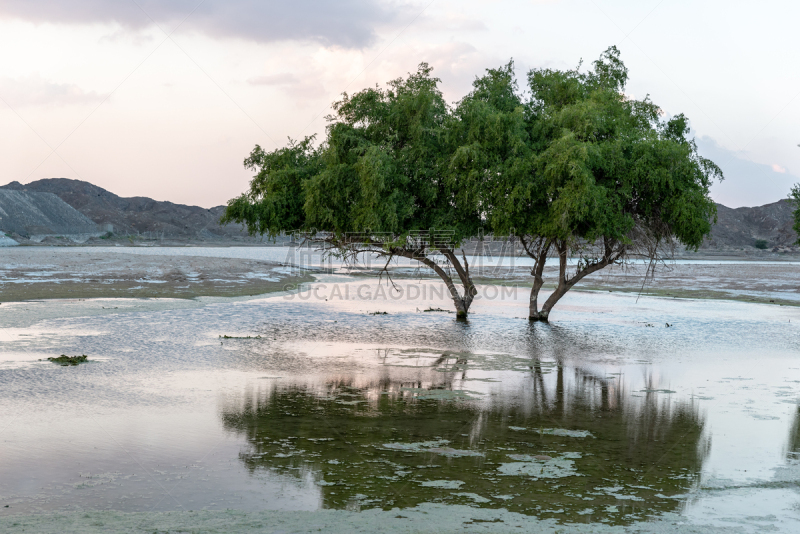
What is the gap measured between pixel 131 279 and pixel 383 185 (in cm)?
2429

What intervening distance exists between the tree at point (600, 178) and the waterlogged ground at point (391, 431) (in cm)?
344

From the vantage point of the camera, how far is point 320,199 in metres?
21.8

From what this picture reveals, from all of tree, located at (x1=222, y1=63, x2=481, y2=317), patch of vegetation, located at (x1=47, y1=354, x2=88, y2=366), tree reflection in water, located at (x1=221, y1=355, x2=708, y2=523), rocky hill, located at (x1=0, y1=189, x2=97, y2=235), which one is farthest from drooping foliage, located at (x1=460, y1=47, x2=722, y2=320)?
rocky hill, located at (x1=0, y1=189, x2=97, y2=235)

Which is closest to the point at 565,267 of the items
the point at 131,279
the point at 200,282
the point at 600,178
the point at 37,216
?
the point at 600,178

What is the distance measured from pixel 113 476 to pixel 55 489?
0.58m

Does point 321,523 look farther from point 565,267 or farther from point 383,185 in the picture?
point 565,267

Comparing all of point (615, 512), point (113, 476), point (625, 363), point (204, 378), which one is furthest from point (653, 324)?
point (113, 476)

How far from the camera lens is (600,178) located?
2023 cm

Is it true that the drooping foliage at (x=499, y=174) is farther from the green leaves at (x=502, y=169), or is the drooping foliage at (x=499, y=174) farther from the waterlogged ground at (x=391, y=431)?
the waterlogged ground at (x=391, y=431)

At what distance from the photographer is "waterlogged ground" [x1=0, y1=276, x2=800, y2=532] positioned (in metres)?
6.13

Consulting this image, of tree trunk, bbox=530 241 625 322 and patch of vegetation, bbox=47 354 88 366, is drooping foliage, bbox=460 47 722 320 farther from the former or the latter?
patch of vegetation, bbox=47 354 88 366

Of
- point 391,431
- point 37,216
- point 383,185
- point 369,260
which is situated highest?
point 37,216

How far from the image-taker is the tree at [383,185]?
21.0m

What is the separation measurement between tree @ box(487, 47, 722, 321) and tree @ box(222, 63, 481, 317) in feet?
6.36
